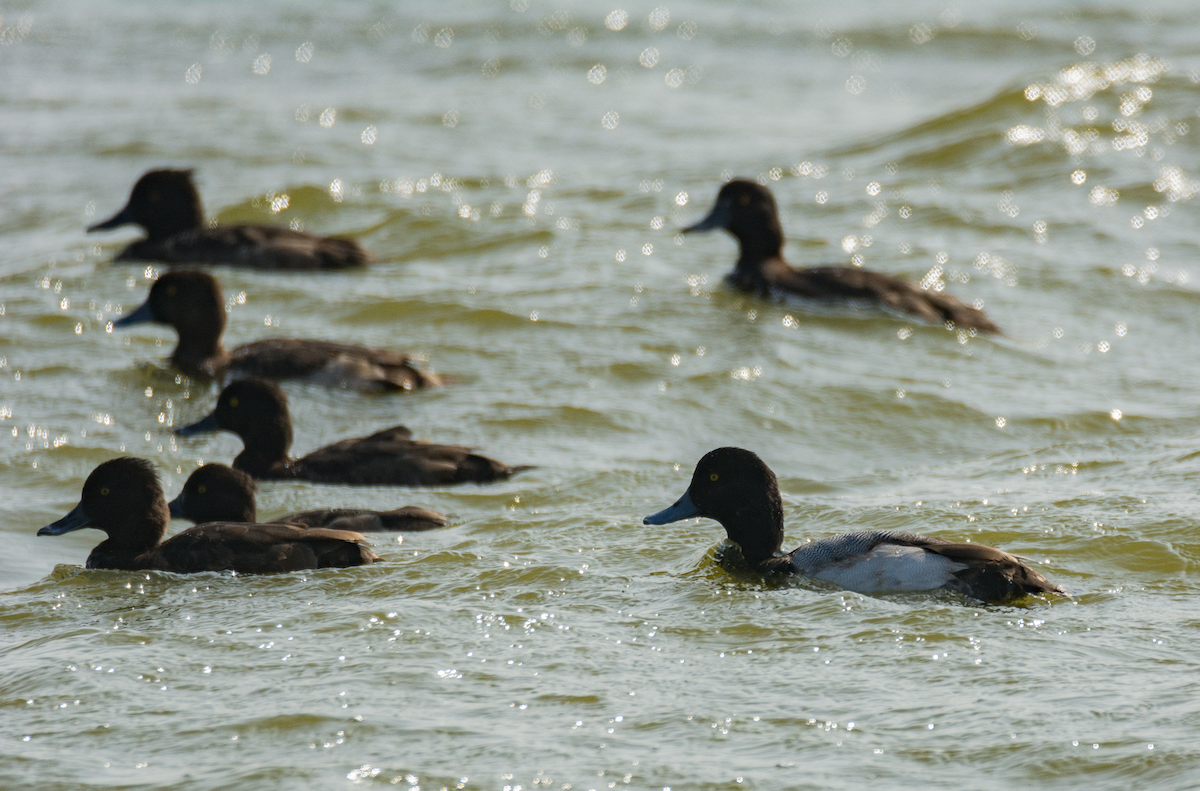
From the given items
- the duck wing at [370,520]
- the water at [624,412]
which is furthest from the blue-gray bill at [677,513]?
the duck wing at [370,520]

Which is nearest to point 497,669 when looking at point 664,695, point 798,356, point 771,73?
point 664,695

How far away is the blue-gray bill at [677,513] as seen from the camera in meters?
7.37

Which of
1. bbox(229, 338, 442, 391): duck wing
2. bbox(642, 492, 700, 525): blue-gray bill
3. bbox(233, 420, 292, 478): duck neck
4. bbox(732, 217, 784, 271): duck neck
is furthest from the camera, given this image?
bbox(732, 217, 784, 271): duck neck

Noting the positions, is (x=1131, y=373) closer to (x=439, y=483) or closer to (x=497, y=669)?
(x=439, y=483)

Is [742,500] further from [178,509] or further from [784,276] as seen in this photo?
[784,276]

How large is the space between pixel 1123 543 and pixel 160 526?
4511 millimetres

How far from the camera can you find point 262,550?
7168 millimetres

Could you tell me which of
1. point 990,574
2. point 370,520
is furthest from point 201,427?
point 990,574

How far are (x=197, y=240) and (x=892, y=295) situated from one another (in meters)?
5.83

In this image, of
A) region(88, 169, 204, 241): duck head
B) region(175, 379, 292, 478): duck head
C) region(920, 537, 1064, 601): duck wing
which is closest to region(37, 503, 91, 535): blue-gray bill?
region(175, 379, 292, 478): duck head

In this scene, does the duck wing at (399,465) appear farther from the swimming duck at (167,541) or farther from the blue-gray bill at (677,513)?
the blue-gray bill at (677,513)

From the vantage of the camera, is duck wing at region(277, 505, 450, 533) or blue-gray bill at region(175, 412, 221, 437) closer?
duck wing at region(277, 505, 450, 533)

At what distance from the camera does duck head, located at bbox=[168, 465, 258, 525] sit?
305 inches

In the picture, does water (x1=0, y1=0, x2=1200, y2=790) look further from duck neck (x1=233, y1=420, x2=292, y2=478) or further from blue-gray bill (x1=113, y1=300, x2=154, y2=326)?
blue-gray bill (x1=113, y1=300, x2=154, y2=326)
